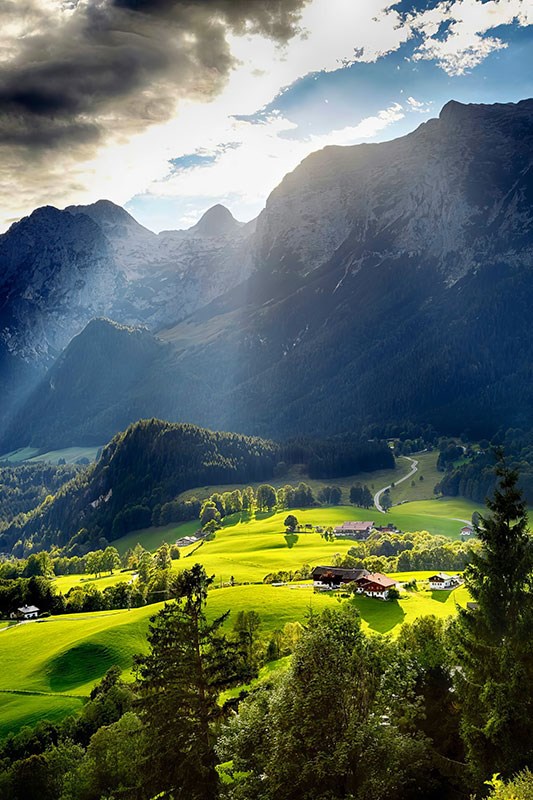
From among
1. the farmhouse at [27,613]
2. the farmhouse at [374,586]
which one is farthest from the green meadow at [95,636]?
the farmhouse at [27,613]

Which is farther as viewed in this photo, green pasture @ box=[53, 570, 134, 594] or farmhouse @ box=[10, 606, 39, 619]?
green pasture @ box=[53, 570, 134, 594]

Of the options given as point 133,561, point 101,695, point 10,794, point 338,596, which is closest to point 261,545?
point 133,561

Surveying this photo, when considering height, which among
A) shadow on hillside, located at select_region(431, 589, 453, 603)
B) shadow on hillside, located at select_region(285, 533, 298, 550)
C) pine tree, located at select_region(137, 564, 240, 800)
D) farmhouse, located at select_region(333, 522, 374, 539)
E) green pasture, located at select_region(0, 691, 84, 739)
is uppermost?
pine tree, located at select_region(137, 564, 240, 800)

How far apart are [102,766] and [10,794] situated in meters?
9.98

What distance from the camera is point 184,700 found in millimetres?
35219

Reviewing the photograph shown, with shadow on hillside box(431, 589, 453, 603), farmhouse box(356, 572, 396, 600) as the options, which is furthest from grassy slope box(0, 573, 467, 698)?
farmhouse box(356, 572, 396, 600)

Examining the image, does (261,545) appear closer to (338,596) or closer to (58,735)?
(338,596)

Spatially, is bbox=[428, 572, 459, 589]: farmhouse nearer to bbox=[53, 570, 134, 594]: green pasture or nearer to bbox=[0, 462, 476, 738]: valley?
bbox=[0, 462, 476, 738]: valley

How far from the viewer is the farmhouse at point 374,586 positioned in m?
104

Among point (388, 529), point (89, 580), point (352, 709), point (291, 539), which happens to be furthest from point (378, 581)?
point (89, 580)

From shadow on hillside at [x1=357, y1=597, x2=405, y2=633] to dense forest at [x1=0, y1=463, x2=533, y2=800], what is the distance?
43.3 meters

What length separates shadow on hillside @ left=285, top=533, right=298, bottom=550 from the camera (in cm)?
18188

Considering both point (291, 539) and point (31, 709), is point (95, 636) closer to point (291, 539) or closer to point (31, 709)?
point (31, 709)

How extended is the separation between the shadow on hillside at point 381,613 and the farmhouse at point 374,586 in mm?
2377
